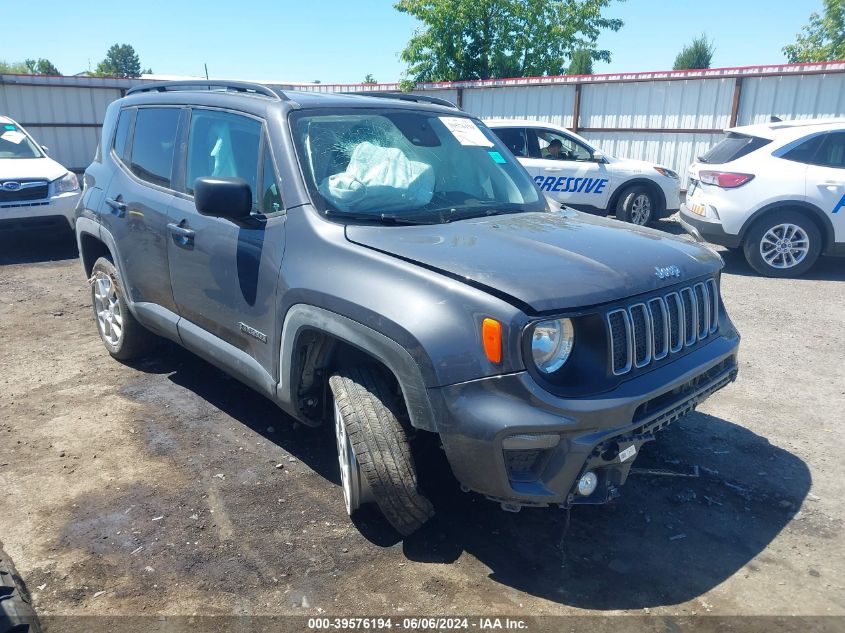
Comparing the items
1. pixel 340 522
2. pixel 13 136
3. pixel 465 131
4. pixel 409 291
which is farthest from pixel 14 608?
pixel 13 136

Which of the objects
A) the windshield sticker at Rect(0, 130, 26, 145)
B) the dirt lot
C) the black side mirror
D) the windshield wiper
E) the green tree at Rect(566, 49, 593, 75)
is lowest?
the dirt lot

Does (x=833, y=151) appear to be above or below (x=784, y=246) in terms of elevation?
above

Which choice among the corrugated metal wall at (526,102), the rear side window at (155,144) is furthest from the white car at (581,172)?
the rear side window at (155,144)

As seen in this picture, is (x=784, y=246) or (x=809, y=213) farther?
(x=784, y=246)

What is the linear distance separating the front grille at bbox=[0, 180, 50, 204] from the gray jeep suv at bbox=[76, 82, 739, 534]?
508 centimetres

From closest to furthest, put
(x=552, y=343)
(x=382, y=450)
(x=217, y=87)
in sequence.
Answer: (x=552, y=343)
(x=382, y=450)
(x=217, y=87)

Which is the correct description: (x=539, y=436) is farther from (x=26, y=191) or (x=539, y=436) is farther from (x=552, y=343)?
(x=26, y=191)

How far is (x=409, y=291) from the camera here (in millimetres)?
2814

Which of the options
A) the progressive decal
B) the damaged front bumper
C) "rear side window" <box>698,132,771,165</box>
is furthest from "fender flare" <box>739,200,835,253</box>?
the damaged front bumper

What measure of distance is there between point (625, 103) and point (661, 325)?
13141mm

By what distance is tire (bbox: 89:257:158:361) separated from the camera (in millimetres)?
5035

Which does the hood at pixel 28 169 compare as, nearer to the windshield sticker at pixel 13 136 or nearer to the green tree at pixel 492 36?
the windshield sticker at pixel 13 136

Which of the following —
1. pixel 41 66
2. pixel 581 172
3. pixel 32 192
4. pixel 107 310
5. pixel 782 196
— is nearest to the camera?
pixel 107 310

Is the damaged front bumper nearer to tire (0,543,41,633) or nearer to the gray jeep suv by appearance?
the gray jeep suv
